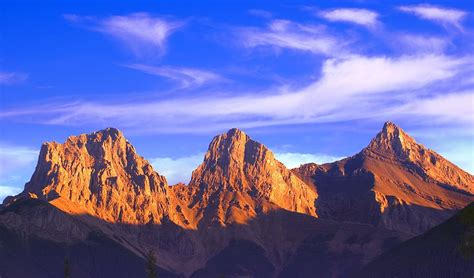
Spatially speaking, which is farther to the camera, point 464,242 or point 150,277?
point 150,277

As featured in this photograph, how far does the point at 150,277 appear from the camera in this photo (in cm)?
19800

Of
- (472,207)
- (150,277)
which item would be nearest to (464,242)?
(472,207)

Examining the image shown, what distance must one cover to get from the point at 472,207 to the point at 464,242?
747 centimetres

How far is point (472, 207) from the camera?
130125mm

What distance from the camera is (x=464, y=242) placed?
124750 mm

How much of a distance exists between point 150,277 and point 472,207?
292 ft

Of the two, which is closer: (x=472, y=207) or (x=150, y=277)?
Answer: (x=472, y=207)

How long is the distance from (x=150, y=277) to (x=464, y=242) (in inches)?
3580

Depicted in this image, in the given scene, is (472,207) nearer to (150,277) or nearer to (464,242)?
(464,242)
